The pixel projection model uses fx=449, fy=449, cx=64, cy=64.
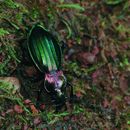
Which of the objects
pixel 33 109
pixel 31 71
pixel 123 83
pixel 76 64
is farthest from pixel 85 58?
pixel 33 109

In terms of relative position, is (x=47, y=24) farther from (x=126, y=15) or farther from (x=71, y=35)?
(x=126, y=15)

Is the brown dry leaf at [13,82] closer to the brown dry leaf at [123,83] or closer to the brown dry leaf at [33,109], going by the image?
the brown dry leaf at [33,109]

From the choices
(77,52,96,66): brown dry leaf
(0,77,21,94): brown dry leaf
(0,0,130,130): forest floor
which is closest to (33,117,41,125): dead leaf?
(0,0,130,130): forest floor

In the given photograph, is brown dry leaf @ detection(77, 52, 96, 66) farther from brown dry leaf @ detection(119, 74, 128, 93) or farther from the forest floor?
brown dry leaf @ detection(119, 74, 128, 93)

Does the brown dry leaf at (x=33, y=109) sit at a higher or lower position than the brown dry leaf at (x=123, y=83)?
higher

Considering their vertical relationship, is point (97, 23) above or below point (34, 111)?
above

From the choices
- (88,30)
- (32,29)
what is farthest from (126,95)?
(32,29)

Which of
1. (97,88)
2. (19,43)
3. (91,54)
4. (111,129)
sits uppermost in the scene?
(19,43)

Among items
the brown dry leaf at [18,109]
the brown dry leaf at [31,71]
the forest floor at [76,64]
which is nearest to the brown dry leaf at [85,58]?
the forest floor at [76,64]
